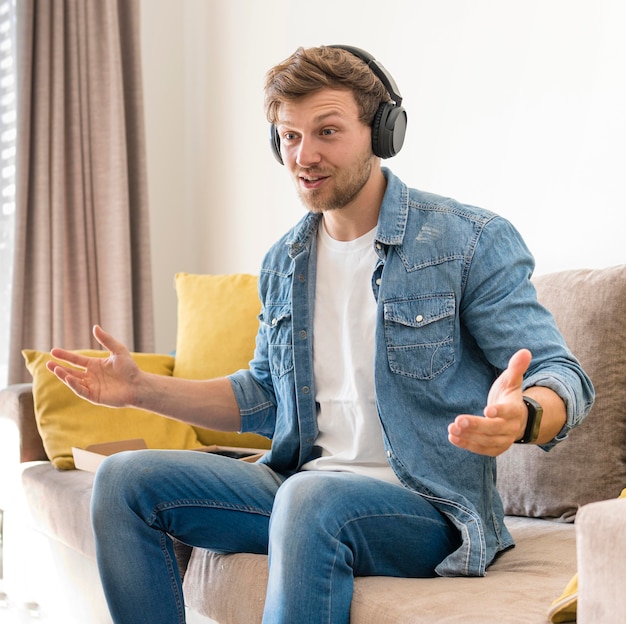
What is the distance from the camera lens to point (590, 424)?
59.1 inches

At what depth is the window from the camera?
304 cm

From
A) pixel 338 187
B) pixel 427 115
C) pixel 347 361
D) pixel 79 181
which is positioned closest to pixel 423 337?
pixel 347 361

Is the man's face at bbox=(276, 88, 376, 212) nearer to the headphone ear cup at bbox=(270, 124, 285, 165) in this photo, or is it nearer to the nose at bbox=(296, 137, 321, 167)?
the nose at bbox=(296, 137, 321, 167)

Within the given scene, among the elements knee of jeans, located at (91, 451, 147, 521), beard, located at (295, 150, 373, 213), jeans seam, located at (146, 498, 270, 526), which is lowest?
jeans seam, located at (146, 498, 270, 526)

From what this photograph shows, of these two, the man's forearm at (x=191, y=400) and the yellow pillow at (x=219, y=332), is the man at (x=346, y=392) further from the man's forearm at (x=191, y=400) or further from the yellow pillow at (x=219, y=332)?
the yellow pillow at (x=219, y=332)

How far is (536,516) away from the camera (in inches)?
62.1

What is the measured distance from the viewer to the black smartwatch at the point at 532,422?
1062 millimetres

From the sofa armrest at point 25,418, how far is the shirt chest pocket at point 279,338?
835 millimetres

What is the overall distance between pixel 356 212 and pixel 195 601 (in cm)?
72

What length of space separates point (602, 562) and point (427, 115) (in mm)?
1600

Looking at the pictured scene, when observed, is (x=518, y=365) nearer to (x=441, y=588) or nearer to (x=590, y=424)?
(x=441, y=588)

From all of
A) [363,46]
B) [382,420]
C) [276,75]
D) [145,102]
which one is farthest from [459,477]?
[145,102]

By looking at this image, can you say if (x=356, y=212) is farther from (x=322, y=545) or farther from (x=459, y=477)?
(x=322, y=545)

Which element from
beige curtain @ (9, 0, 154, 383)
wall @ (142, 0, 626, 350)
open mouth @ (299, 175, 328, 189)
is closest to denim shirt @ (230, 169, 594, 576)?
open mouth @ (299, 175, 328, 189)
